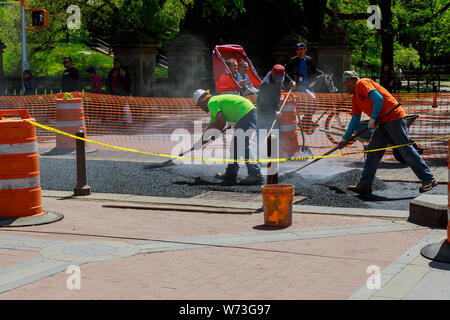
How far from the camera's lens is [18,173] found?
8.68m

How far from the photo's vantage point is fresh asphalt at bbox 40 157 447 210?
9.93 m

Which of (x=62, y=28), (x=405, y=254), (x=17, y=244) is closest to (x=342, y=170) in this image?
(x=405, y=254)

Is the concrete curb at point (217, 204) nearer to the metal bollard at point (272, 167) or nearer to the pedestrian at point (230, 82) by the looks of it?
the metal bollard at point (272, 167)

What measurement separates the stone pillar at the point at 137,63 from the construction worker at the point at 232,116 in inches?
559

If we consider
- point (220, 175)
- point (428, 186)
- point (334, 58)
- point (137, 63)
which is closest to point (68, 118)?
point (220, 175)

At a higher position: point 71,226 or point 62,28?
point 62,28

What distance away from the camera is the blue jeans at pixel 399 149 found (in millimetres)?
10039

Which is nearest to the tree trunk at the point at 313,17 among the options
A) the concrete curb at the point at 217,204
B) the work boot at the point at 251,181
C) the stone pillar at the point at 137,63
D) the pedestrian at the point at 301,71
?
the stone pillar at the point at 137,63

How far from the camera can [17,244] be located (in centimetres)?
740

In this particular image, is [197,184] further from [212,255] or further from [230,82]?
[230,82]

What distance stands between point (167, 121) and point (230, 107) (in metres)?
10.2
